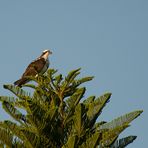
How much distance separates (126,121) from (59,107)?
4.12 feet

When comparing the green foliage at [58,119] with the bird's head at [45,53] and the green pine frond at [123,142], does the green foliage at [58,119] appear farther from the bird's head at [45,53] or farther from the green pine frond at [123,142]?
the bird's head at [45,53]

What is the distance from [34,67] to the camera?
1150cm

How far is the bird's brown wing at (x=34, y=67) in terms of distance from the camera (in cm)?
1138

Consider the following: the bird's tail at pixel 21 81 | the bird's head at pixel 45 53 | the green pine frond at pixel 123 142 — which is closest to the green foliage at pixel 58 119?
the green pine frond at pixel 123 142

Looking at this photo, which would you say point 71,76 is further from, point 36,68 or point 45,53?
point 45,53

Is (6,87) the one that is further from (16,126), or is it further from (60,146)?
(60,146)

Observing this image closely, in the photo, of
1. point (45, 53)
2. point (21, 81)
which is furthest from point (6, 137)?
point (45, 53)

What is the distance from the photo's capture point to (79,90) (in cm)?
916

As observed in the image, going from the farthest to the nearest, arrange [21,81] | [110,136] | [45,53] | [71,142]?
[45,53] < [21,81] < [110,136] < [71,142]

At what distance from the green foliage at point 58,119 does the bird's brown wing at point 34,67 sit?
1.76 m

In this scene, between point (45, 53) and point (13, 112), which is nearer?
point (13, 112)

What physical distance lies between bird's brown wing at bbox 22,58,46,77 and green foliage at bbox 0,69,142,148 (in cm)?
176

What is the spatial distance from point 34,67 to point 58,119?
2.86 m

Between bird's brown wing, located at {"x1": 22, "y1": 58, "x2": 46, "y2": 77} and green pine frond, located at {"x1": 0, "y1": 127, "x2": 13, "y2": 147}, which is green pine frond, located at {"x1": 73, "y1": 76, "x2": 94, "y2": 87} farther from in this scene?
bird's brown wing, located at {"x1": 22, "y1": 58, "x2": 46, "y2": 77}
